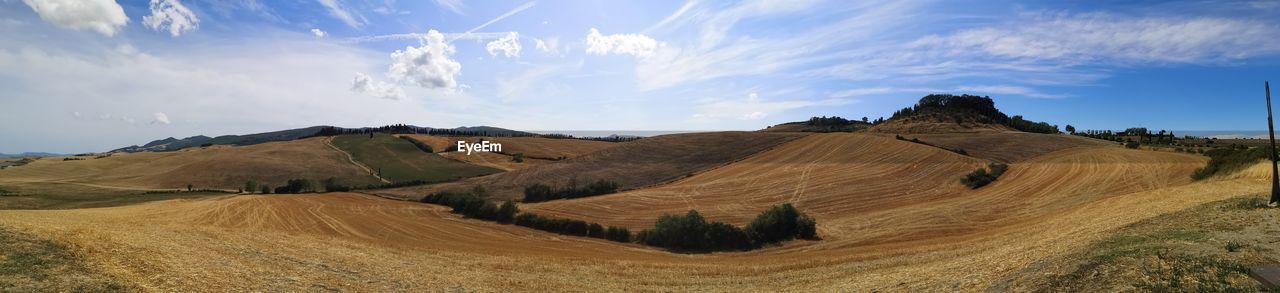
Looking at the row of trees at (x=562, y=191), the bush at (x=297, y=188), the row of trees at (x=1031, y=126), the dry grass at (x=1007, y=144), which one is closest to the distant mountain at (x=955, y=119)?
the row of trees at (x=1031, y=126)

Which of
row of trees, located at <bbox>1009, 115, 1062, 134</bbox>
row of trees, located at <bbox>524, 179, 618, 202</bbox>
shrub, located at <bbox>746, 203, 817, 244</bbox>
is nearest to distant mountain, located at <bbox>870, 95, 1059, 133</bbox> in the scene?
row of trees, located at <bbox>1009, 115, 1062, 134</bbox>

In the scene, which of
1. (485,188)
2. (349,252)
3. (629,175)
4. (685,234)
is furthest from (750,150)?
(349,252)

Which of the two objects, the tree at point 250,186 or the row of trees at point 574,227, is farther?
the tree at point 250,186

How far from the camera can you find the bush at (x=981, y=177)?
4447 centimetres

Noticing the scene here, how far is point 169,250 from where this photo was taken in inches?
539

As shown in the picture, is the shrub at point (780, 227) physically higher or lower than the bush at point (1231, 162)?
lower

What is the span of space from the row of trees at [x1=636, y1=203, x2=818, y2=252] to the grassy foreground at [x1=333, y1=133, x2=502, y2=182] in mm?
51145

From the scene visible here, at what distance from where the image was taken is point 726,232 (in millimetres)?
30391

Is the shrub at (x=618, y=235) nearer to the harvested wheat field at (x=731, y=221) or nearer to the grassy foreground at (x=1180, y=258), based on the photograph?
the harvested wheat field at (x=731, y=221)

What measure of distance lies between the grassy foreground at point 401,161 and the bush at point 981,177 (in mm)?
60577

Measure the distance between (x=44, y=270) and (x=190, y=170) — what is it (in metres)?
88.0

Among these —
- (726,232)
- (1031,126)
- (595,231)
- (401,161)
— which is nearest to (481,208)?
(595,231)

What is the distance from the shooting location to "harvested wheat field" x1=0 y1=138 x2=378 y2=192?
7306 cm

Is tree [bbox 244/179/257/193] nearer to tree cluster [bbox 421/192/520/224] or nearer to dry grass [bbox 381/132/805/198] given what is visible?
dry grass [bbox 381/132/805/198]
